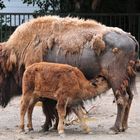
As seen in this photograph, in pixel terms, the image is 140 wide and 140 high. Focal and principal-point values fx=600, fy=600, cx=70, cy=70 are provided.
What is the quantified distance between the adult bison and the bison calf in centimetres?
32

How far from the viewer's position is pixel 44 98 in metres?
8.95

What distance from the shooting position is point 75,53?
8.99 metres

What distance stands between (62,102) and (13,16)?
12.0 m

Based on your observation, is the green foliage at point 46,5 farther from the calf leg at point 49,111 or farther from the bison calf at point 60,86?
the bison calf at point 60,86

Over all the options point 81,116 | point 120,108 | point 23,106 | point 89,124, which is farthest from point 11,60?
point 120,108

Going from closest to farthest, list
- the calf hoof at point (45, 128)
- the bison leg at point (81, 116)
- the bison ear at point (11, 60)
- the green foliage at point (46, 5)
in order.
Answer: the bison leg at point (81, 116) → the calf hoof at point (45, 128) → the bison ear at point (11, 60) → the green foliage at point (46, 5)

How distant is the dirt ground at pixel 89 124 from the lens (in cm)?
848

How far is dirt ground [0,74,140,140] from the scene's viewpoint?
8484 millimetres

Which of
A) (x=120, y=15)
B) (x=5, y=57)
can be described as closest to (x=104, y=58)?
(x=5, y=57)

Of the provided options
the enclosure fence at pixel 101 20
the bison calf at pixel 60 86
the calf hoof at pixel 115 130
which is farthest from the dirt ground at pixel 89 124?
the enclosure fence at pixel 101 20

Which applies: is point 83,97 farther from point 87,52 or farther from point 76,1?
point 76,1

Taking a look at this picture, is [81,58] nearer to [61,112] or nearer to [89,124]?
[61,112]

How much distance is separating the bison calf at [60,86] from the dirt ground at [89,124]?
296 mm

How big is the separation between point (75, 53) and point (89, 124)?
133 centimetres
